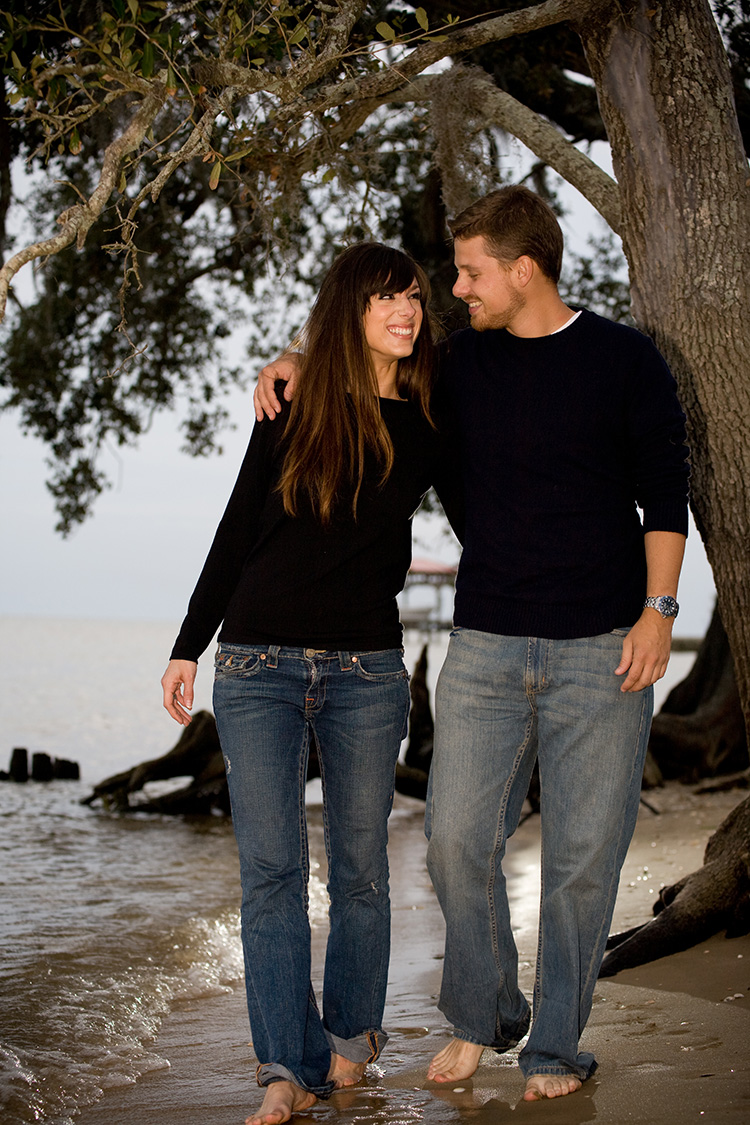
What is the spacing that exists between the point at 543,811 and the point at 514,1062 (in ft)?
2.57

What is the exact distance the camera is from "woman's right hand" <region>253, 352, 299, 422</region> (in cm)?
308

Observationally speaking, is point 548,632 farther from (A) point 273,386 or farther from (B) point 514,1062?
(B) point 514,1062

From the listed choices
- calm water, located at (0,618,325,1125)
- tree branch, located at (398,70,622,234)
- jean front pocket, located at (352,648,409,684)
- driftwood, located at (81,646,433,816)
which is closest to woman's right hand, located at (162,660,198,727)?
jean front pocket, located at (352,648,409,684)

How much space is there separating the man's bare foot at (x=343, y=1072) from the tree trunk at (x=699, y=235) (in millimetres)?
1855

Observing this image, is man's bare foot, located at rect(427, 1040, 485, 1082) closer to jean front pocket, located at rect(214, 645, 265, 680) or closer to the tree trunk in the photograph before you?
jean front pocket, located at rect(214, 645, 265, 680)

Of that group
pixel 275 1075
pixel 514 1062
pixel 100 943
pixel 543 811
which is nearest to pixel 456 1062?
pixel 514 1062

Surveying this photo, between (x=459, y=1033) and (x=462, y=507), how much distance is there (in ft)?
4.87

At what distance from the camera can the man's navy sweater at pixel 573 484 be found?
2.91 meters

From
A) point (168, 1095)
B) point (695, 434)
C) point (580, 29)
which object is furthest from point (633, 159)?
point (168, 1095)

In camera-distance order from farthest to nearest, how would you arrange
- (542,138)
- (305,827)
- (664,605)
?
(542,138) < (305,827) < (664,605)

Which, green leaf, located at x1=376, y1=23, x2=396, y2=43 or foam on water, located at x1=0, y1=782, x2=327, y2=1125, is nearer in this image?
green leaf, located at x1=376, y1=23, x2=396, y2=43

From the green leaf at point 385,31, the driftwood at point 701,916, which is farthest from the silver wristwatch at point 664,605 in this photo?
the green leaf at point 385,31

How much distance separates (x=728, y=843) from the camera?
4234 mm

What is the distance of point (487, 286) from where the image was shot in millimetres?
3068
